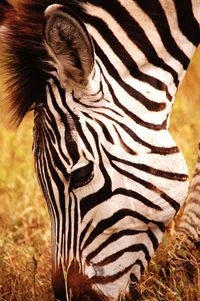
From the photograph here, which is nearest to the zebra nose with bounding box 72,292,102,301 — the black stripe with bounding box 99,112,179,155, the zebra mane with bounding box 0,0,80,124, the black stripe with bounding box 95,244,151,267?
the black stripe with bounding box 95,244,151,267

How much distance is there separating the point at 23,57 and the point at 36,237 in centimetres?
214

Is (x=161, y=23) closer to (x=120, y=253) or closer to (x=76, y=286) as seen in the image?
(x=120, y=253)

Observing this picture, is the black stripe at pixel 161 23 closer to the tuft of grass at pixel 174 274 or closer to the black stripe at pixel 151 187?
the black stripe at pixel 151 187

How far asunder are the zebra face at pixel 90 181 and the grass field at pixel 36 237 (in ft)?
1.45

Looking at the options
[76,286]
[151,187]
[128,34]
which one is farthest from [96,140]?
[76,286]

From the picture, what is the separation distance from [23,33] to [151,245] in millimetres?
1206

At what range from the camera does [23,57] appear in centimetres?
357

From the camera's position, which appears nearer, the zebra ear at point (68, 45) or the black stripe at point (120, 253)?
the zebra ear at point (68, 45)

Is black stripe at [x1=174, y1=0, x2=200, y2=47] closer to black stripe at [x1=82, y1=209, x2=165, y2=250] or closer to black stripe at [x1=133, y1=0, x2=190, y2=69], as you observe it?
black stripe at [x1=133, y1=0, x2=190, y2=69]

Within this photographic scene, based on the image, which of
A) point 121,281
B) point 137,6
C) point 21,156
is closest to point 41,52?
point 137,6

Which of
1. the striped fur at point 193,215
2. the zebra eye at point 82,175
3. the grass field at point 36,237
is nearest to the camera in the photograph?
the zebra eye at point 82,175

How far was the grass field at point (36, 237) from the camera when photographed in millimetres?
4285

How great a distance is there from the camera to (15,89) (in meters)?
3.62

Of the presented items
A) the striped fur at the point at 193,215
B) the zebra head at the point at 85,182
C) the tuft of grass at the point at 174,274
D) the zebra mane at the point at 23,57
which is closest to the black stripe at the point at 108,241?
the zebra head at the point at 85,182
